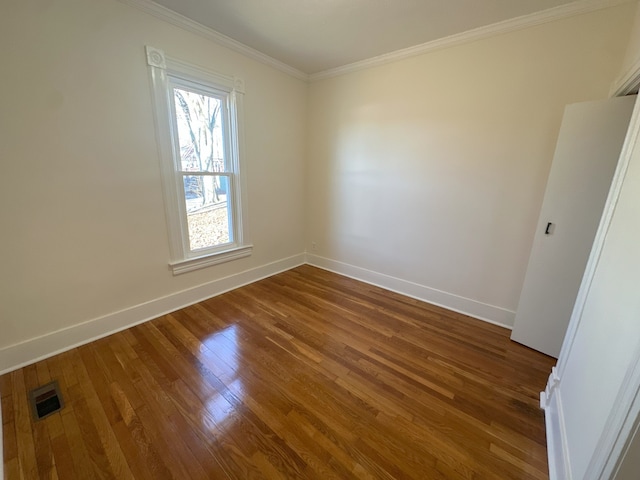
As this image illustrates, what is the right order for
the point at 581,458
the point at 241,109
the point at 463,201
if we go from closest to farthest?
1. the point at 581,458
2. the point at 463,201
3. the point at 241,109

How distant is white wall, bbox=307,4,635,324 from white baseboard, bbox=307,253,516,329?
0.02 m

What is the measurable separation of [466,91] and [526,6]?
631mm

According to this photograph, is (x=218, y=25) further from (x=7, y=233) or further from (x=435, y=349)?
(x=435, y=349)

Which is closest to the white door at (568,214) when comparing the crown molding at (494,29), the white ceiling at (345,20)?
the crown molding at (494,29)

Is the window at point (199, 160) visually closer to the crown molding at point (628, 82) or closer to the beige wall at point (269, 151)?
the beige wall at point (269, 151)

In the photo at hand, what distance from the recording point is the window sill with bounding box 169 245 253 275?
2.58 m

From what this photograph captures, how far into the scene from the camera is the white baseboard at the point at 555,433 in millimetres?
1159

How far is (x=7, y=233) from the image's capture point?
1672mm

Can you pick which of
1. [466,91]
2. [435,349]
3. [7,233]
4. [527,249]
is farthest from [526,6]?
[7,233]

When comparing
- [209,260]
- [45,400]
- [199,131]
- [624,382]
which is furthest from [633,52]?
[45,400]

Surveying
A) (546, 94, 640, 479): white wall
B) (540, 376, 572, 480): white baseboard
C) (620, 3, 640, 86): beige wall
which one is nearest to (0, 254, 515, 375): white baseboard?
(540, 376, 572, 480): white baseboard

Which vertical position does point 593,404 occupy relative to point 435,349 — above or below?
above

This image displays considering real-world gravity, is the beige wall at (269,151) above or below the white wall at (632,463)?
above

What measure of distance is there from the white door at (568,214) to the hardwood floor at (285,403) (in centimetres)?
33
